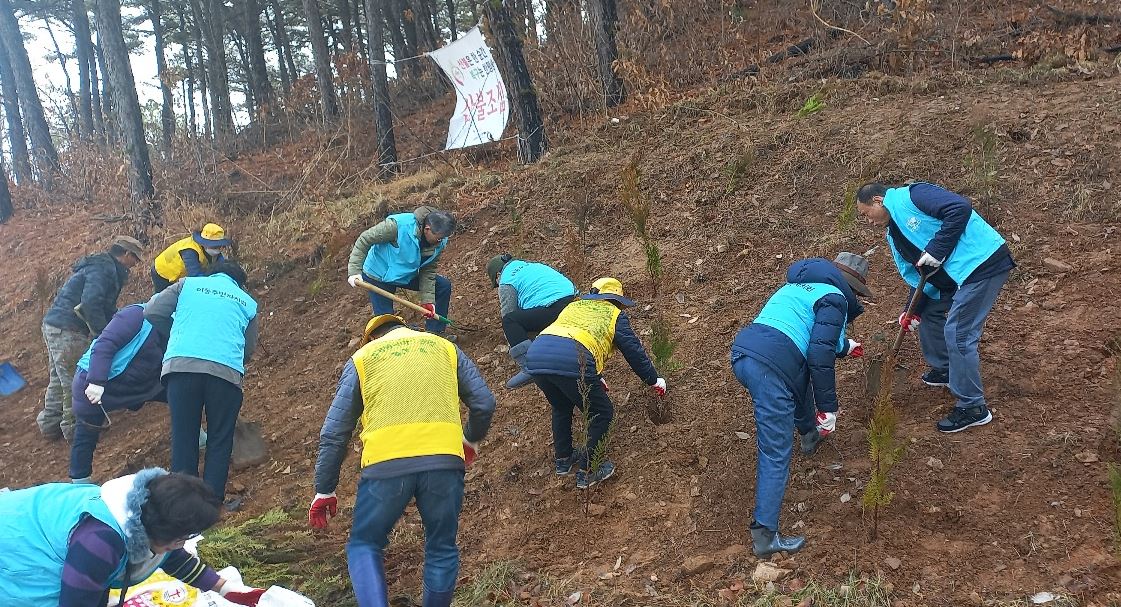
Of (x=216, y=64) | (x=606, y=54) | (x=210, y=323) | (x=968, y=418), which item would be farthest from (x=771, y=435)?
(x=216, y=64)

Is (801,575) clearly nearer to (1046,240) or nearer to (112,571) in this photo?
(112,571)

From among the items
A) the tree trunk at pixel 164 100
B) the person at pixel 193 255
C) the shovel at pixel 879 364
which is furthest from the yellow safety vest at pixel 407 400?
the tree trunk at pixel 164 100

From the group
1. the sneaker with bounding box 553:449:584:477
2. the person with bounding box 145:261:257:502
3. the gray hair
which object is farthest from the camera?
the gray hair

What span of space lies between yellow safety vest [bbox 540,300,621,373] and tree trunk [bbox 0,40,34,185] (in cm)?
1447

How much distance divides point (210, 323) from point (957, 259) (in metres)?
4.03

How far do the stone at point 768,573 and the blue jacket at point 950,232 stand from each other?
1.75 m

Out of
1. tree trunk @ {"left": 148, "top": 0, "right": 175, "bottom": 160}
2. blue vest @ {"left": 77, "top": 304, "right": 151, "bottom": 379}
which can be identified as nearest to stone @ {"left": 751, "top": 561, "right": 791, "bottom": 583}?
blue vest @ {"left": 77, "top": 304, "right": 151, "bottom": 379}

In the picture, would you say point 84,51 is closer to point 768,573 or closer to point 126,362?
point 126,362

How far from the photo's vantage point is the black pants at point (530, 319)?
4.81 metres

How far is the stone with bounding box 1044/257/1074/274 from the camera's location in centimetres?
499

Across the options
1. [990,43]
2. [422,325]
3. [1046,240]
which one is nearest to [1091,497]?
[1046,240]

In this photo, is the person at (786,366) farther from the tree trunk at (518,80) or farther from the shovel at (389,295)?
the tree trunk at (518,80)

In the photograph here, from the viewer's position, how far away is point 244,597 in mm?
3137

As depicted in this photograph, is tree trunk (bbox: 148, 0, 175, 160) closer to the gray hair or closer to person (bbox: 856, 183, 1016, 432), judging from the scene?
the gray hair
